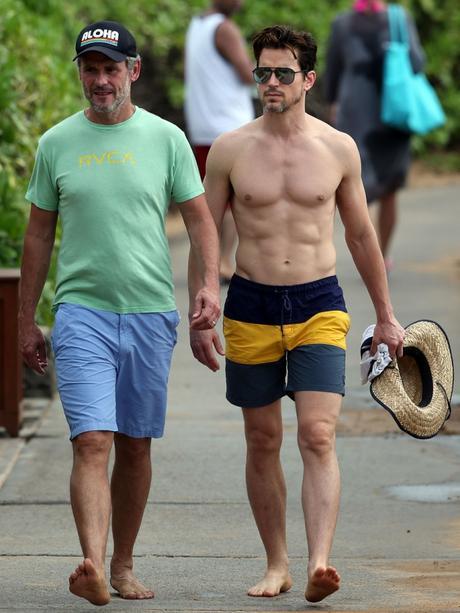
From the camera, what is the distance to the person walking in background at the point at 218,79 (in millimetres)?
11492

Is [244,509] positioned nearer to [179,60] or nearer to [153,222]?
[153,222]

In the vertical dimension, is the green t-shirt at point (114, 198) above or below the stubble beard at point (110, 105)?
below

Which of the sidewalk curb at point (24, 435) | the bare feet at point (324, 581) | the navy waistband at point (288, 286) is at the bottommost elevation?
the sidewalk curb at point (24, 435)

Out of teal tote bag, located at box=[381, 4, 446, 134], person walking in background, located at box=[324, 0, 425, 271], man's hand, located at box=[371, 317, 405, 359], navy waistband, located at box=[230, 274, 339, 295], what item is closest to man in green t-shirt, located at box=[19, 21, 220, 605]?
navy waistband, located at box=[230, 274, 339, 295]

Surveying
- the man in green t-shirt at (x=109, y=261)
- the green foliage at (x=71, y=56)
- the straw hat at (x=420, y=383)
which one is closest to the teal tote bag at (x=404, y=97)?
the green foliage at (x=71, y=56)

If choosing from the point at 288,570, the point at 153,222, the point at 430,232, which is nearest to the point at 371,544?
the point at 288,570

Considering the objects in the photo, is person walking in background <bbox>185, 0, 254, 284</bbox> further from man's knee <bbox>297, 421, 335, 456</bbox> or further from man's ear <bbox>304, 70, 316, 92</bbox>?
man's knee <bbox>297, 421, 335, 456</bbox>

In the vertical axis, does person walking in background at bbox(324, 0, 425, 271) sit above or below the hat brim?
below

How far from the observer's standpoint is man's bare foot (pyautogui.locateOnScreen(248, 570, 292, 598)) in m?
5.63

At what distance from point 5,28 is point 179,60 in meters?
5.96

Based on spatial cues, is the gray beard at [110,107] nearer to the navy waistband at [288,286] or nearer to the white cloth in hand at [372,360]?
the navy waistband at [288,286]

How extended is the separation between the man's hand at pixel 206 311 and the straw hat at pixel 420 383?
62cm

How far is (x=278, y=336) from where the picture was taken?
5621mm

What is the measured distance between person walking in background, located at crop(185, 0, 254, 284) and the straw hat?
5.66 meters
